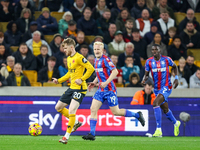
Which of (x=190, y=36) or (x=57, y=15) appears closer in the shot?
(x=190, y=36)

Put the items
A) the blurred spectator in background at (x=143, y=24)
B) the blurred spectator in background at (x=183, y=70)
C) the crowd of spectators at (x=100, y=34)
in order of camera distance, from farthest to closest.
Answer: the blurred spectator in background at (x=143, y=24) → the blurred spectator in background at (x=183, y=70) → the crowd of spectators at (x=100, y=34)

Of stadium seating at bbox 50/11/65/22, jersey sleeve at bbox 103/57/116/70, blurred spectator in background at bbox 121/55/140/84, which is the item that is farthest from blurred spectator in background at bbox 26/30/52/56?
jersey sleeve at bbox 103/57/116/70

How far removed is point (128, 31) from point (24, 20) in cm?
387

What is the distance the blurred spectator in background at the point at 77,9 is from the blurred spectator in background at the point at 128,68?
355cm

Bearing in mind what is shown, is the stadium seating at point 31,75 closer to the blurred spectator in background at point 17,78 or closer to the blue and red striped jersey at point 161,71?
the blurred spectator in background at point 17,78

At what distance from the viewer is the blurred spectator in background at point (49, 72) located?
1284cm

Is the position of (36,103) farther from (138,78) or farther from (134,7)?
(134,7)

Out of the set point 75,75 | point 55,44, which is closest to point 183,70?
point 55,44

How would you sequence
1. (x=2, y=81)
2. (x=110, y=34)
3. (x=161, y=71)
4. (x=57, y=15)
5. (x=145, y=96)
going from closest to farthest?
1. (x=161, y=71)
2. (x=145, y=96)
3. (x=2, y=81)
4. (x=110, y=34)
5. (x=57, y=15)

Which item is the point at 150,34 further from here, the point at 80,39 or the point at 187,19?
the point at 80,39

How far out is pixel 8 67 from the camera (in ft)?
41.3

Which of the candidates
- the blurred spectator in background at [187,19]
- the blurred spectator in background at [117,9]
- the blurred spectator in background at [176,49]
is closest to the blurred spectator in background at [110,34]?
the blurred spectator in background at [117,9]

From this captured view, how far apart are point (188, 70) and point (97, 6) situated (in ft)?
15.8

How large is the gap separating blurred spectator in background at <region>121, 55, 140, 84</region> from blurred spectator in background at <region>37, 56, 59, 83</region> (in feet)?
7.03
